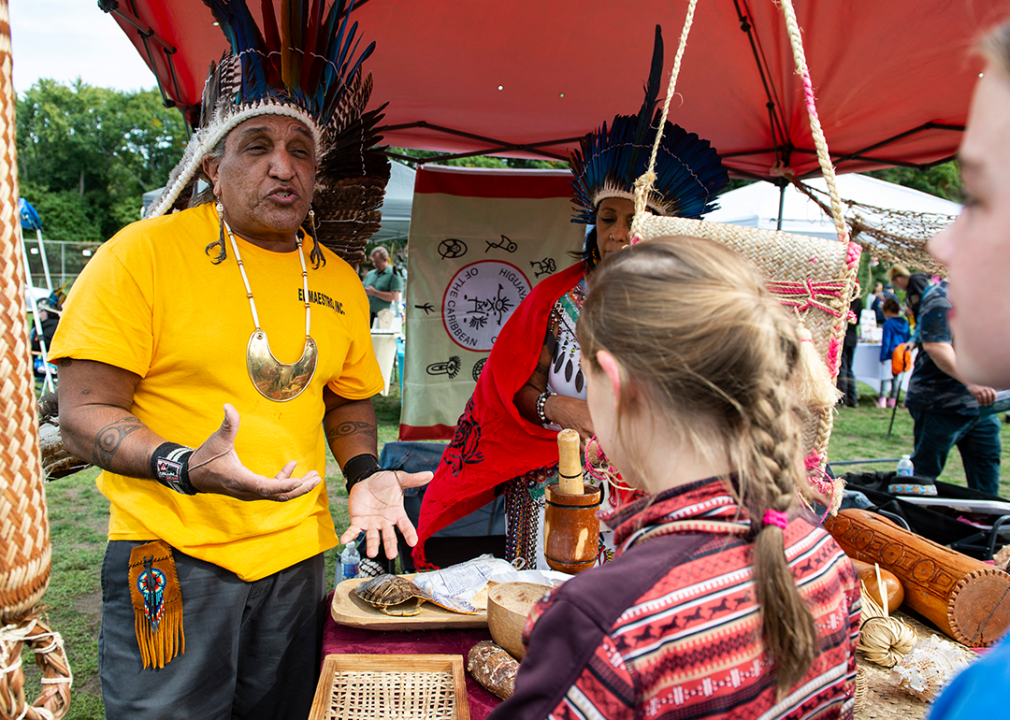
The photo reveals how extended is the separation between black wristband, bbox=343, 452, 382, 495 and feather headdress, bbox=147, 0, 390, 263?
89cm

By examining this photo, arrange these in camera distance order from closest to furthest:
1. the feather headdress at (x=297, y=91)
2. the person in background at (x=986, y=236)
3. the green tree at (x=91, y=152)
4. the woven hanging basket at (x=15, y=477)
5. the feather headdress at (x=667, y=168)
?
the person in background at (x=986, y=236), the woven hanging basket at (x=15, y=477), the feather headdress at (x=297, y=91), the feather headdress at (x=667, y=168), the green tree at (x=91, y=152)

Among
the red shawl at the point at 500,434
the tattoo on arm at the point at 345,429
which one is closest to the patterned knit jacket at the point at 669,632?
the tattoo on arm at the point at 345,429

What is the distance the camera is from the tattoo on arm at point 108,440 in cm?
146

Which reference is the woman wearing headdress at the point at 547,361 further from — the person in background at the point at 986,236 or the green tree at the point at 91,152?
the green tree at the point at 91,152

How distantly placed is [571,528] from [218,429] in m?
0.86

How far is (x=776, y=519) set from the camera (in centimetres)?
82

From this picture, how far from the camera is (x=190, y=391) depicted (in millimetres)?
1622

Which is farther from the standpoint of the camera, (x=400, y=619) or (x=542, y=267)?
(x=542, y=267)

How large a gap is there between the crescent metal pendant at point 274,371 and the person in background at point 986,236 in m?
1.54

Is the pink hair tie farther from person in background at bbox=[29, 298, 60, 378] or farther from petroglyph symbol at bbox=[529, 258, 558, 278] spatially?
person in background at bbox=[29, 298, 60, 378]

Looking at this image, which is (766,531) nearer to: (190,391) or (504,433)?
(190,391)

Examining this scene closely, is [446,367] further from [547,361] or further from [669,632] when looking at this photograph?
[669,632]

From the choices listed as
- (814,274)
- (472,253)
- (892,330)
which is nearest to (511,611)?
(814,274)

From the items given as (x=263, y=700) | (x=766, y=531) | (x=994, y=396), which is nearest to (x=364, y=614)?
(x=263, y=700)
